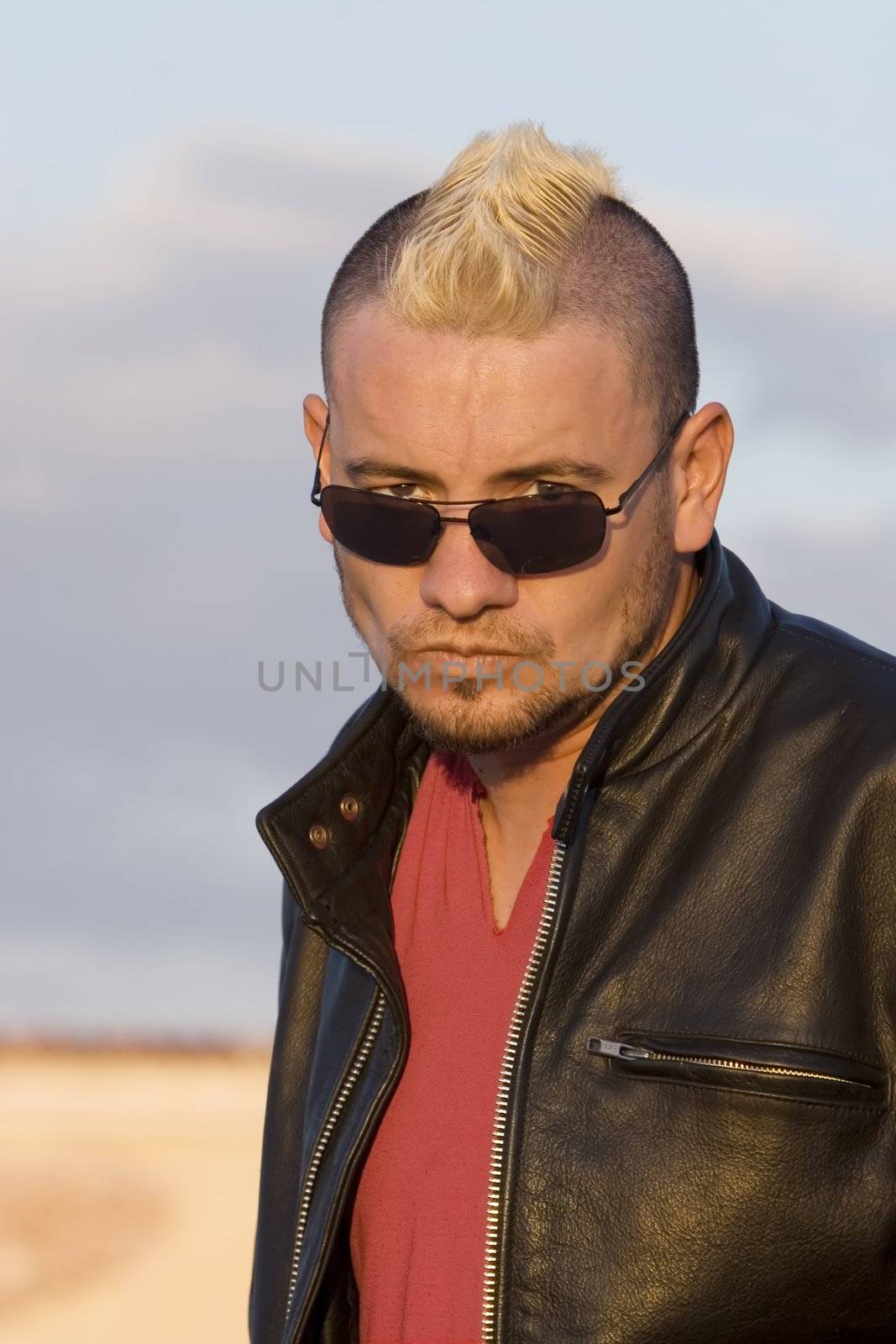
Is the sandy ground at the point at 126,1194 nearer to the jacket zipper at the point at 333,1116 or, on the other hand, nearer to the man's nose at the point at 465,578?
the jacket zipper at the point at 333,1116

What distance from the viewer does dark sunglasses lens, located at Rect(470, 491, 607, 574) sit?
332 cm

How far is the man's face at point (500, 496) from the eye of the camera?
329 cm

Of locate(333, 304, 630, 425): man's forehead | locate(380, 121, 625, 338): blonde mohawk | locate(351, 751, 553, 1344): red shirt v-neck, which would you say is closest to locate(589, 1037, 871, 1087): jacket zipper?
locate(351, 751, 553, 1344): red shirt v-neck

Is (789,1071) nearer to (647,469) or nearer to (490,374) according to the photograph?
(647,469)

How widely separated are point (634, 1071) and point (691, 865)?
37cm

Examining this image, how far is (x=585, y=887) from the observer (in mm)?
3213

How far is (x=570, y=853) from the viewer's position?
3.25 meters

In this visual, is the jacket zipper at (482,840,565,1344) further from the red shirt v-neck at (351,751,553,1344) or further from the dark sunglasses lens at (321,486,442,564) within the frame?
the dark sunglasses lens at (321,486,442,564)

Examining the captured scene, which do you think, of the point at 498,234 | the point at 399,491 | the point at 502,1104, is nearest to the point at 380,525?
the point at 399,491

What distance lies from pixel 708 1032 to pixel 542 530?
0.92 m

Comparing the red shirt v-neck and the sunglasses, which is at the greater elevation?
the sunglasses

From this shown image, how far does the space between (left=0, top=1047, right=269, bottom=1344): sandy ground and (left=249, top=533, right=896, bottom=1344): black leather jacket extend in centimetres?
597

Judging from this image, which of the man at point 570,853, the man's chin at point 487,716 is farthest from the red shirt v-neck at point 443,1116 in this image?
the man's chin at point 487,716

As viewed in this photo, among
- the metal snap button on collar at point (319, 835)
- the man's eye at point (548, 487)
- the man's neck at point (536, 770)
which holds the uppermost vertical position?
the man's eye at point (548, 487)
